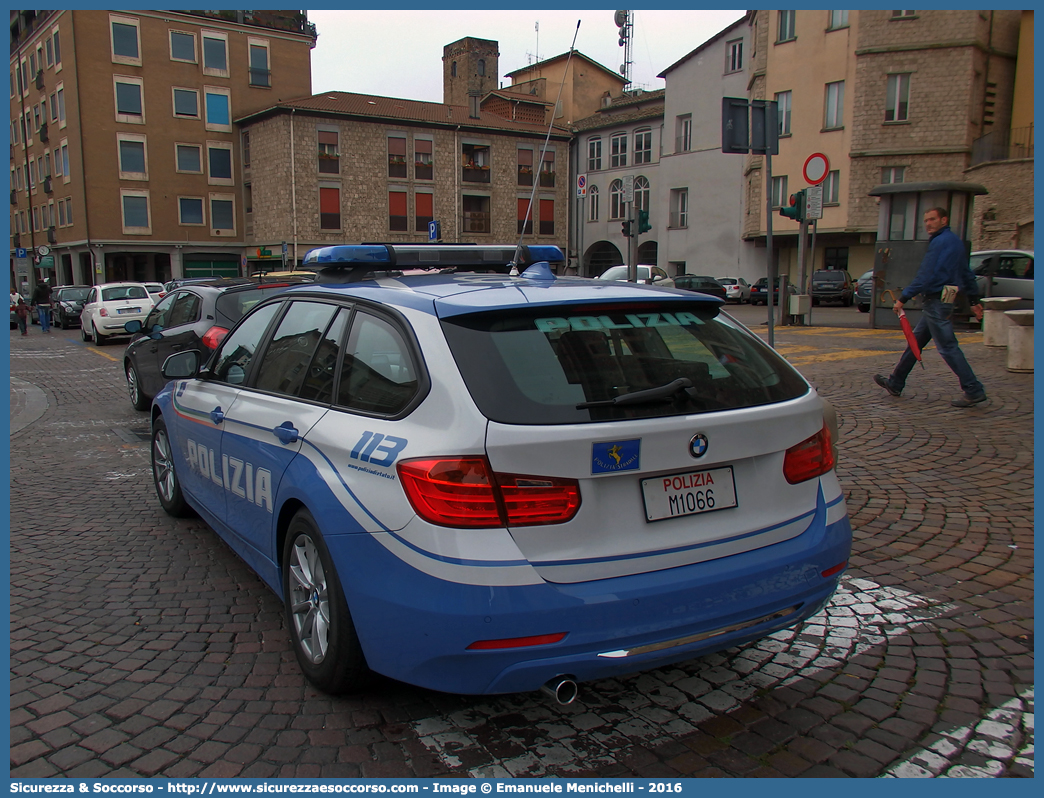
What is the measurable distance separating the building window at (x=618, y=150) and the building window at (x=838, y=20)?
17.4 meters

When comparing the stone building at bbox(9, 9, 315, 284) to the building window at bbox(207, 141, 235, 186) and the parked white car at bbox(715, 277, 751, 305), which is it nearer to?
the building window at bbox(207, 141, 235, 186)

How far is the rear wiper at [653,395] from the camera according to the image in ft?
8.75

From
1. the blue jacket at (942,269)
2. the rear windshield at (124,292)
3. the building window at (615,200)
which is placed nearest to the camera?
the blue jacket at (942,269)

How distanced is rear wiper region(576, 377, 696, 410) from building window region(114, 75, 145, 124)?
55287mm

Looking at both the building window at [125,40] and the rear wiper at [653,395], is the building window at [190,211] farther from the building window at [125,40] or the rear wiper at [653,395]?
the rear wiper at [653,395]

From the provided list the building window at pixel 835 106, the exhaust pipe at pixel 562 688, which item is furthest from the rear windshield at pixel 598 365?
the building window at pixel 835 106

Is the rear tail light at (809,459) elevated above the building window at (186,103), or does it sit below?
below

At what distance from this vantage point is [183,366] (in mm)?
4727

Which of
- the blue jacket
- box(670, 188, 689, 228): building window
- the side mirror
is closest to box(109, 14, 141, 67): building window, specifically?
box(670, 188, 689, 228): building window

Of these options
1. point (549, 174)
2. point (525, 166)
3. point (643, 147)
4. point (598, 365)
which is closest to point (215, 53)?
point (525, 166)

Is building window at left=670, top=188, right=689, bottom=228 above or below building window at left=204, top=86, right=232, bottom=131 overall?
below

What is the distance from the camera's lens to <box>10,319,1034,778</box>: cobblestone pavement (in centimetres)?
272

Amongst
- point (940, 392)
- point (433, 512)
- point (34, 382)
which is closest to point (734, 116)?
point (940, 392)
